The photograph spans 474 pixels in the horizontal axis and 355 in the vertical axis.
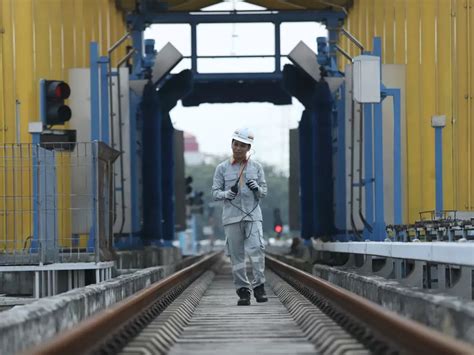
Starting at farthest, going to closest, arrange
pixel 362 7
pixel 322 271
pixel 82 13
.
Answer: pixel 362 7 → pixel 82 13 → pixel 322 271

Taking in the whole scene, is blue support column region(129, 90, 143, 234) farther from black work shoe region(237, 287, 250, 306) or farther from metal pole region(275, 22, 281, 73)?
black work shoe region(237, 287, 250, 306)

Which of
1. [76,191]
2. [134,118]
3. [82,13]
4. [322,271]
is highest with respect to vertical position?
[82,13]

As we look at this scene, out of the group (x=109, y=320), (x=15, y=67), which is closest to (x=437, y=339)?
(x=109, y=320)

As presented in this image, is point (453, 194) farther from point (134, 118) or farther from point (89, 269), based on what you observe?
point (89, 269)

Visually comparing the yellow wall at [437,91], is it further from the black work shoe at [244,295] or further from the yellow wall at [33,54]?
the black work shoe at [244,295]

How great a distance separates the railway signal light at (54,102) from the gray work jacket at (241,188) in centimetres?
472

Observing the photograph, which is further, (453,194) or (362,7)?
(362,7)

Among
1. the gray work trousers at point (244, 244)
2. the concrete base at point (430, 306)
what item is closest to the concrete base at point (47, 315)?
the gray work trousers at point (244, 244)

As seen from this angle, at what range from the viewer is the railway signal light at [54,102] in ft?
52.7

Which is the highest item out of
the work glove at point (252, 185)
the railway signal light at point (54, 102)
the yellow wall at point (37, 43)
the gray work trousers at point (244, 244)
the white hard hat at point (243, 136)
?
the yellow wall at point (37, 43)

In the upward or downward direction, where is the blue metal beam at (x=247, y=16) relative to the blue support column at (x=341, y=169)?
upward

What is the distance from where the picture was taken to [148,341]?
26.3ft

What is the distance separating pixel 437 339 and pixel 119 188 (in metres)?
21.9

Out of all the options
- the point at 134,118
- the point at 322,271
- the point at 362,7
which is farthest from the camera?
the point at 362,7
